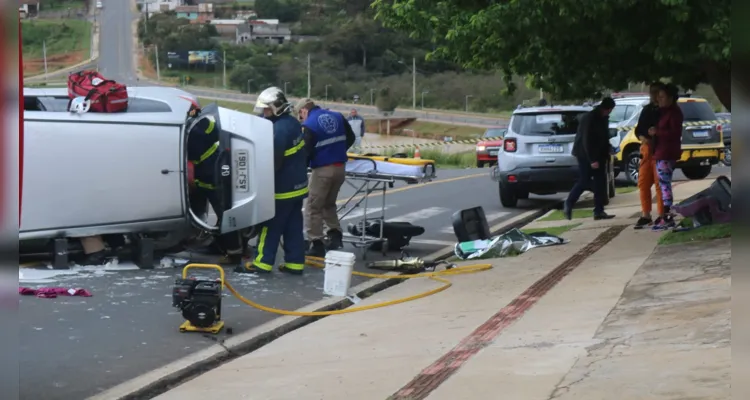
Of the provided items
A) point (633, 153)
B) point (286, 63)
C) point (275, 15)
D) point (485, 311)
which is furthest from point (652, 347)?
point (275, 15)

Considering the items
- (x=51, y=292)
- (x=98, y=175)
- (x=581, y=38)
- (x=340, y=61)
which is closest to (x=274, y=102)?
(x=98, y=175)

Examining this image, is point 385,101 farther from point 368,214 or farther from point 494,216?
point 368,214

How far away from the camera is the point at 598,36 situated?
11141 millimetres

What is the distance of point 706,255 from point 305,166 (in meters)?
4.26

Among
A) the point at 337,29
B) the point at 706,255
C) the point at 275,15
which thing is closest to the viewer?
the point at 706,255

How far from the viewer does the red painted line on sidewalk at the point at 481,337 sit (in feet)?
21.2

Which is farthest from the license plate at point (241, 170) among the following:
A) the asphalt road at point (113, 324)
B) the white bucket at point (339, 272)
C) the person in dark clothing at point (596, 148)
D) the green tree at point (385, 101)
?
the green tree at point (385, 101)

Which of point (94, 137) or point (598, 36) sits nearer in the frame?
point (94, 137)

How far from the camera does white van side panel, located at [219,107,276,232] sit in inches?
417

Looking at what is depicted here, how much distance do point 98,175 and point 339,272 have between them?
2.68 meters

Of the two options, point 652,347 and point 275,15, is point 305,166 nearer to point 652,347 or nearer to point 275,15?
point 652,347

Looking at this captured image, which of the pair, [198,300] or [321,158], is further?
[321,158]

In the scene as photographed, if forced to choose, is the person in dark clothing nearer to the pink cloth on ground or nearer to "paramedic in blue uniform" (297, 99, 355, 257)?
"paramedic in blue uniform" (297, 99, 355, 257)

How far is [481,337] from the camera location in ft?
25.3
